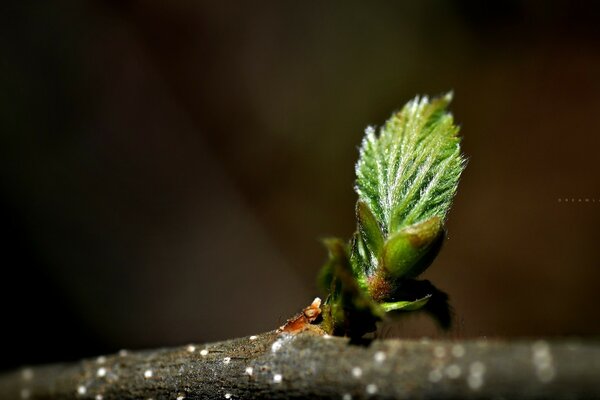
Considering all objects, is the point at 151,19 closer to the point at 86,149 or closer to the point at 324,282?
the point at 86,149

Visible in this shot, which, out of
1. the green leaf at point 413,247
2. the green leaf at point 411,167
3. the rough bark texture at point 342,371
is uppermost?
the green leaf at point 411,167

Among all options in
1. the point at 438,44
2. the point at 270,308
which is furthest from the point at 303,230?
the point at 438,44

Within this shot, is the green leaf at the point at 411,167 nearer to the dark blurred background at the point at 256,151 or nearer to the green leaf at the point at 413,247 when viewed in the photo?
the green leaf at the point at 413,247

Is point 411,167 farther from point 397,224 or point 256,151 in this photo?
point 256,151

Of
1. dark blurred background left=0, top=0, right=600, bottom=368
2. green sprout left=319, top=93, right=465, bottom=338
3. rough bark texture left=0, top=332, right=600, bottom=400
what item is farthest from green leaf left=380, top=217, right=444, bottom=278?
dark blurred background left=0, top=0, right=600, bottom=368

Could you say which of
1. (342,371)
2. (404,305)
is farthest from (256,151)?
(342,371)

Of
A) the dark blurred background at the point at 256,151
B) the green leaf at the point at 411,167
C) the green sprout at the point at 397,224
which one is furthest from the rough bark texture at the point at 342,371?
the dark blurred background at the point at 256,151
